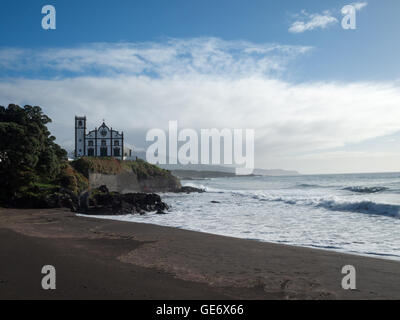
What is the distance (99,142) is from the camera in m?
54.2

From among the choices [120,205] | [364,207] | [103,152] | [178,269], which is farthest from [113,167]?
[178,269]

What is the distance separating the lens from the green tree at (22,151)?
19.3 meters

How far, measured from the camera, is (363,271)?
6.42m

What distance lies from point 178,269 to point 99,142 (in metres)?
51.6

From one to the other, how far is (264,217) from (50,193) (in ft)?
51.2

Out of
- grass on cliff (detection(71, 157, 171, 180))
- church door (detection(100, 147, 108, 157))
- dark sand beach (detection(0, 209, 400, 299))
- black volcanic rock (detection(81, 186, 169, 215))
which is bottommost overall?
black volcanic rock (detection(81, 186, 169, 215))

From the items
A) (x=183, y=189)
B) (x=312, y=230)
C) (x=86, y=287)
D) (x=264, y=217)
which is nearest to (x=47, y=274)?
(x=86, y=287)

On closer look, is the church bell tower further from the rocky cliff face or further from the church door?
the rocky cliff face

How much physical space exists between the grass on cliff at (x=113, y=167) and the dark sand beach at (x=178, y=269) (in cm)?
2690

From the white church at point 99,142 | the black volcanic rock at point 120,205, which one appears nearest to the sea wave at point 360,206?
the black volcanic rock at point 120,205

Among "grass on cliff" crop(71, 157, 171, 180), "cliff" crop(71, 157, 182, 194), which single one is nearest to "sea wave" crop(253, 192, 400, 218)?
"cliff" crop(71, 157, 182, 194)

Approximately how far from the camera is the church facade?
53875mm

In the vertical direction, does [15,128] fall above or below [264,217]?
above
